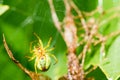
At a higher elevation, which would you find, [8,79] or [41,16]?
[41,16]

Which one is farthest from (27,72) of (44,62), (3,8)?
(3,8)

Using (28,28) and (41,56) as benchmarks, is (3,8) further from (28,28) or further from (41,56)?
(41,56)

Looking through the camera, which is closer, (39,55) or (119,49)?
(119,49)

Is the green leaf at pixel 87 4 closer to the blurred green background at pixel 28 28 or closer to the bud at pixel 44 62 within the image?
the blurred green background at pixel 28 28

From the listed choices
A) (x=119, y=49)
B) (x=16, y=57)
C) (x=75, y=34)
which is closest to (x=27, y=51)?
(x=16, y=57)

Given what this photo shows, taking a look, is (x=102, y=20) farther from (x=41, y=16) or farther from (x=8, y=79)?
(x=8, y=79)
